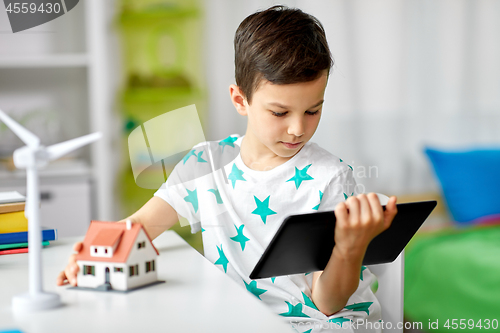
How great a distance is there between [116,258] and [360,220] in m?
0.27

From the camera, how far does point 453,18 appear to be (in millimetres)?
1934

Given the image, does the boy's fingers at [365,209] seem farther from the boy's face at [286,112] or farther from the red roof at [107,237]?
the red roof at [107,237]

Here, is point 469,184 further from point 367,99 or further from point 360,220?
point 360,220

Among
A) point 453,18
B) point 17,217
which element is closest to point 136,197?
point 17,217

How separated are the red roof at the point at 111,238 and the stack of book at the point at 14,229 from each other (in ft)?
0.88

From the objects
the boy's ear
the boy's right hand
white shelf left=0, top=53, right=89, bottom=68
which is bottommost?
the boy's right hand

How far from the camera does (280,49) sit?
2.33 feet

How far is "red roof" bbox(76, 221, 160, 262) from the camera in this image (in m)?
0.54

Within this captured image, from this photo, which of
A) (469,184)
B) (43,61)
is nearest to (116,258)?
(43,61)

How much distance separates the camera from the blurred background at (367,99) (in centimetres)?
135

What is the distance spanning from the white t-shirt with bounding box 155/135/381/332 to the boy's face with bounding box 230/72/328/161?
6 centimetres

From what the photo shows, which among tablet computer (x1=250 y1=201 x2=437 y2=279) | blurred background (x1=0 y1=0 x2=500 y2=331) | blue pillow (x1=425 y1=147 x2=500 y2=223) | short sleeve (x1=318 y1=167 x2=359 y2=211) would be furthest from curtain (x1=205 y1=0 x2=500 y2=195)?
tablet computer (x1=250 y1=201 x2=437 y2=279)

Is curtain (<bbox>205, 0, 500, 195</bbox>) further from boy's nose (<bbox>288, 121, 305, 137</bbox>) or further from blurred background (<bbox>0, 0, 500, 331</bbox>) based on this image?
boy's nose (<bbox>288, 121, 305, 137</bbox>)

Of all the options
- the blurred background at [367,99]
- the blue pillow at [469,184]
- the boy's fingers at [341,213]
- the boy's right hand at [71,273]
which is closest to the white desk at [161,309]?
the boy's right hand at [71,273]
